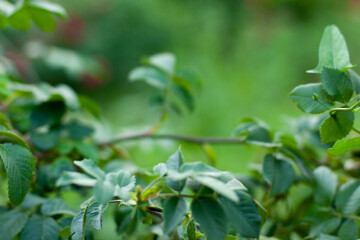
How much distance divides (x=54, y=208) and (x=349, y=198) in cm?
36

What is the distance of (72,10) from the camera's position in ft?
11.5

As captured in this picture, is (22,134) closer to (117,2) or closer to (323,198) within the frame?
(323,198)

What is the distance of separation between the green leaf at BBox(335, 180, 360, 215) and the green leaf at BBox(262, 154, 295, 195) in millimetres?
65

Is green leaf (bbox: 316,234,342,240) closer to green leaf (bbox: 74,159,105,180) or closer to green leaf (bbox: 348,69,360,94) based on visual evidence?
green leaf (bbox: 348,69,360,94)

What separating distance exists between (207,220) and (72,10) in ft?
11.6

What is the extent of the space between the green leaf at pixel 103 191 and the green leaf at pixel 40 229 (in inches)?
6.5

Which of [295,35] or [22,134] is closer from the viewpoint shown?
[22,134]

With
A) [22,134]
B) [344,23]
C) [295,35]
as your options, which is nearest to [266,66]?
[295,35]

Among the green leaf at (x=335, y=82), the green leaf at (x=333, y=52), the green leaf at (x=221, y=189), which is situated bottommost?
the green leaf at (x=221, y=189)

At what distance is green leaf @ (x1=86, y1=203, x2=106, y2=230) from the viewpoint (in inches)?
13.9

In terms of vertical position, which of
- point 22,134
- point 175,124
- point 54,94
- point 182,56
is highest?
point 54,94

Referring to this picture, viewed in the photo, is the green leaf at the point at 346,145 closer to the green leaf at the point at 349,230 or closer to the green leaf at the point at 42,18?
the green leaf at the point at 349,230

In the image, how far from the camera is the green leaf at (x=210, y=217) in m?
0.31

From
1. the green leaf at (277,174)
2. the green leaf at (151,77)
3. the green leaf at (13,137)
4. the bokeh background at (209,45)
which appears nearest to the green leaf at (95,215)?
the green leaf at (13,137)
